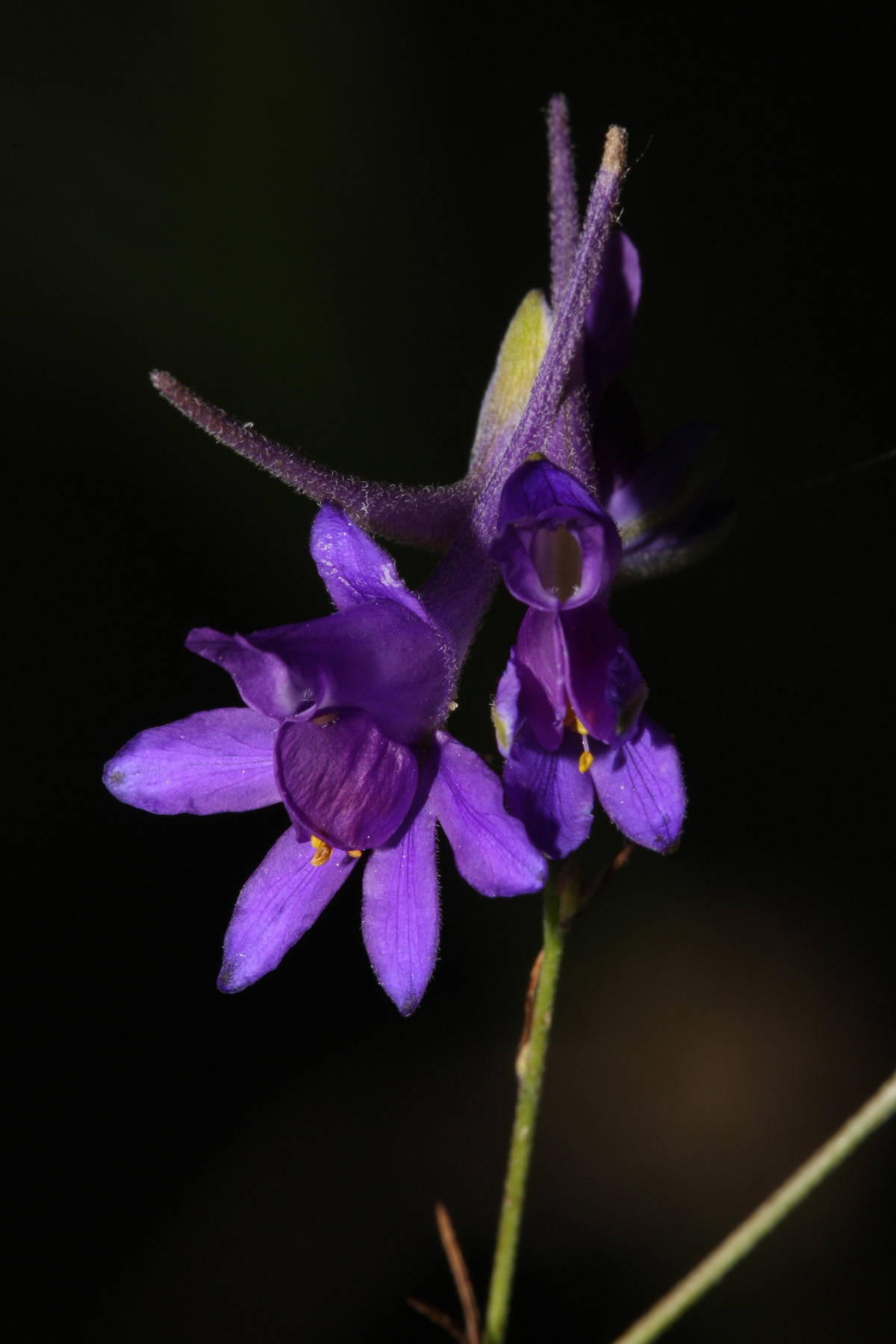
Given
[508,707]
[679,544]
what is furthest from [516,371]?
[508,707]

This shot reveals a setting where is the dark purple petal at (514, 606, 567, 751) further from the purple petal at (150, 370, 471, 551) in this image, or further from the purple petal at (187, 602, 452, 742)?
the purple petal at (150, 370, 471, 551)

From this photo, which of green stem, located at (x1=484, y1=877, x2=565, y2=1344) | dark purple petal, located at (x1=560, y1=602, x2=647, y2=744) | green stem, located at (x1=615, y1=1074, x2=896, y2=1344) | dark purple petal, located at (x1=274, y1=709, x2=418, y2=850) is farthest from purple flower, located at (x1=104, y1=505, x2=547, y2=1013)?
green stem, located at (x1=615, y1=1074, x2=896, y2=1344)

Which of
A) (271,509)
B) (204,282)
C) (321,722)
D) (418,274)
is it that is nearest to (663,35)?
(418,274)

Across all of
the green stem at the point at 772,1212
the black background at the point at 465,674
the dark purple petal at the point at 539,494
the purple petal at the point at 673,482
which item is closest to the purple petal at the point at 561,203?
the purple petal at the point at 673,482

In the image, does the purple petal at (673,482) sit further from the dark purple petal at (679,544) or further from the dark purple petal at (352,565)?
the dark purple petal at (352,565)

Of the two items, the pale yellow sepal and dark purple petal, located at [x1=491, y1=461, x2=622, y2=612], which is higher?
the pale yellow sepal

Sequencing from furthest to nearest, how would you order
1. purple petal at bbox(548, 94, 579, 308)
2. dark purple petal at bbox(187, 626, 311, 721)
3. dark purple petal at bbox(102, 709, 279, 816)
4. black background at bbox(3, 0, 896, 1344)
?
black background at bbox(3, 0, 896, 1344), purple petal at bbox(548, 94, 579, 308), dark purple petal at bbox(102, 709, 279, 816), dark purple petal at bbox(187, 626, 311, 721)

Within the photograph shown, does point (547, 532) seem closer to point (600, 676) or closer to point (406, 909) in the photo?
point (600, 676)

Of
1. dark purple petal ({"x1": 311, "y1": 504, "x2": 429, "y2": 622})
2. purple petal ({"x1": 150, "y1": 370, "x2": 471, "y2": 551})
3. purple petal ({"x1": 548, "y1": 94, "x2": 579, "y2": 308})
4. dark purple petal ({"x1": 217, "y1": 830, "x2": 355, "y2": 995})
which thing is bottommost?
dark purple petal ({"x1": 217, "y1": 830, "x2": 355, "y2": 995})
